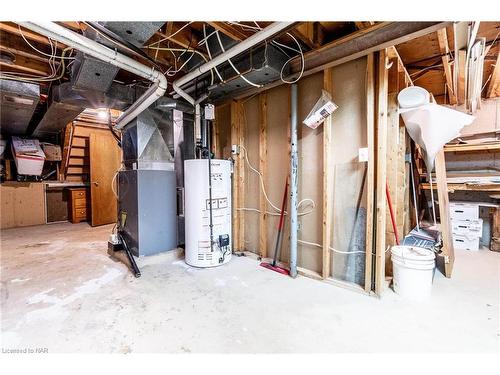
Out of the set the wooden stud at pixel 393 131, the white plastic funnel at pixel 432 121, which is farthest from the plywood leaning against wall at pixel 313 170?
the white plastic funnel at pixel 432 121

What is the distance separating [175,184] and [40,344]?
200 cm

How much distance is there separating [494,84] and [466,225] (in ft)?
6.48

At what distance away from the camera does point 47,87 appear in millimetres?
3320

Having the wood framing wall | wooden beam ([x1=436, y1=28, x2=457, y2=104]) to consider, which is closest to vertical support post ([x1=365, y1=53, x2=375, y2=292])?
the wood framing wall

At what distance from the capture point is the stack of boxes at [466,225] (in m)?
3.26

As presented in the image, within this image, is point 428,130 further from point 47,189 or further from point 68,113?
point 47,189

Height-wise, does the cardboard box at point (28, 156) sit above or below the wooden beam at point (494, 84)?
below

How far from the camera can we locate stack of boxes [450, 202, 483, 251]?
10.7ft

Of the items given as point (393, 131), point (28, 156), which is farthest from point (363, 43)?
point (28, 156)

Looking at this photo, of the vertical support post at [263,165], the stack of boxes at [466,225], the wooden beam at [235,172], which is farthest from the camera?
the stack of boxes at [466,225]

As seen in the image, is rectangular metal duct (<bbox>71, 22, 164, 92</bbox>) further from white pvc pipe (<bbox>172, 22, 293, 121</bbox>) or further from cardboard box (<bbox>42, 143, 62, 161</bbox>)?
cardboard box (<bbox>42, 143, 62, 161</bbox>)

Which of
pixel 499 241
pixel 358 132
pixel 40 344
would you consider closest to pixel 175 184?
pixel 40 344

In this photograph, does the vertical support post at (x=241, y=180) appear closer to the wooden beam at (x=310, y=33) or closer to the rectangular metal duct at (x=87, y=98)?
the wooden beam at (x=310, y=33)

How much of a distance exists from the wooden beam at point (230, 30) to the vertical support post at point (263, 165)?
2.82 feet
